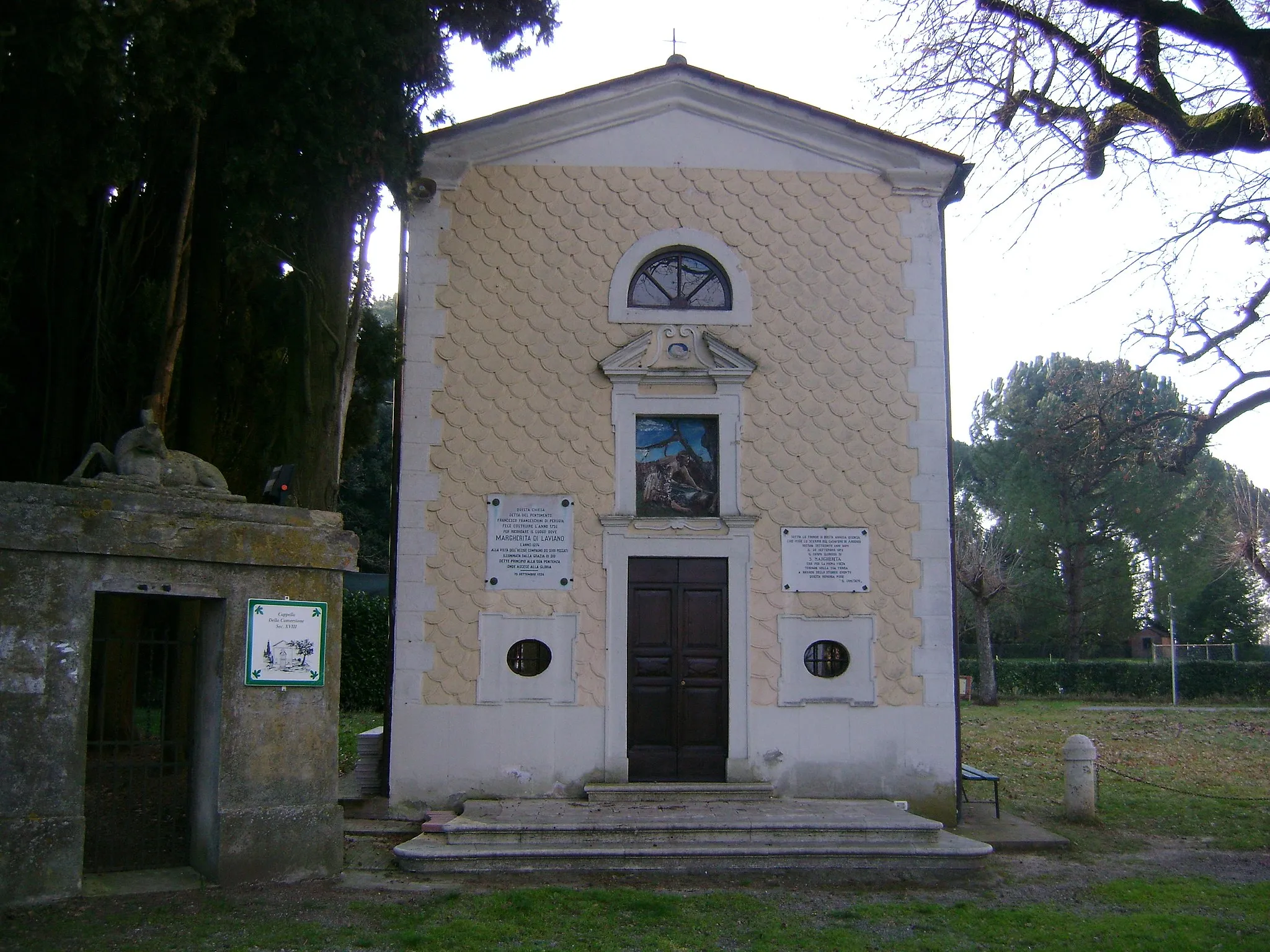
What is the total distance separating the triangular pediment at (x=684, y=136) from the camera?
460 inches

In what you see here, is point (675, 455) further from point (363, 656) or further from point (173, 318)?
point (363, 656)

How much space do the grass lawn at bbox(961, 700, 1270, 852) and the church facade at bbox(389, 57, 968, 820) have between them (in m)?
2.31

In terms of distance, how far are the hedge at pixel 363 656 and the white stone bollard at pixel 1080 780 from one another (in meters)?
14.7

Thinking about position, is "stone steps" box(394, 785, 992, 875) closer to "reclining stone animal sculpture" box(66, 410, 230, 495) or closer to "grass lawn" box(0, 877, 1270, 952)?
"grass lawn" box(0, 877, 1270, 952)

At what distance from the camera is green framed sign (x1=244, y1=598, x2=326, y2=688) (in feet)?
27.0

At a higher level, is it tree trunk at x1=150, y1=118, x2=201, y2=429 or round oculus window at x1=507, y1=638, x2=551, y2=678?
tree trunk at x1=150, y1=118, x2=201, y2=429

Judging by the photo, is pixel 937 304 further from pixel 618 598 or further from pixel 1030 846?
pixel 1030 846

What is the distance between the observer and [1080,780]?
12.0 m

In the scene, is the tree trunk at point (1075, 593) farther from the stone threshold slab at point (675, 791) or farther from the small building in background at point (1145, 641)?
the stone threshold slab at point (675, 791)

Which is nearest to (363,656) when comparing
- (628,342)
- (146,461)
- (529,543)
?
(529,543)

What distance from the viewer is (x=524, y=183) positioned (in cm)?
1176

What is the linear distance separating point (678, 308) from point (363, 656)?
1411cm

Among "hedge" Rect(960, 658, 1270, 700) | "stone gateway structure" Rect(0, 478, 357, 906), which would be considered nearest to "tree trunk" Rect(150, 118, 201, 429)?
"stone gateway structure" Rect(0, 478, 357, 906)

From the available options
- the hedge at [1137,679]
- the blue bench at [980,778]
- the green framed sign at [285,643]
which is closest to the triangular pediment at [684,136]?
the green framed sign at [285,643]
